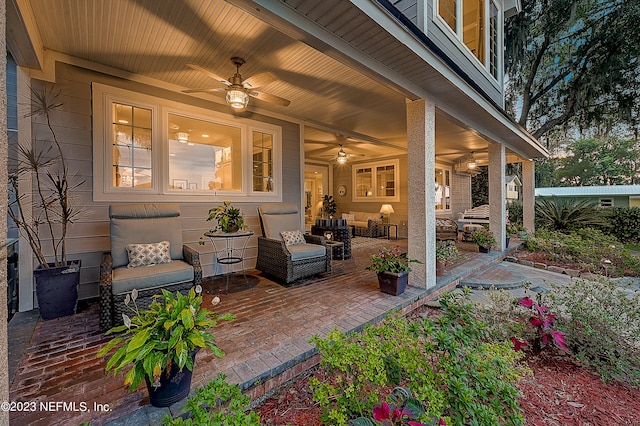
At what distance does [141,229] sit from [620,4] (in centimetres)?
1296

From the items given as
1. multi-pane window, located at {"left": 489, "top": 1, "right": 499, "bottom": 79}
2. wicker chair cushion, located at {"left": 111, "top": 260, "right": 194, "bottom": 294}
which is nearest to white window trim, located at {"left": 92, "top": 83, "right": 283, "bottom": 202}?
wicker chair cushion, located at {"left": 111, "top": 260, "right": 194, "bottom": 294}

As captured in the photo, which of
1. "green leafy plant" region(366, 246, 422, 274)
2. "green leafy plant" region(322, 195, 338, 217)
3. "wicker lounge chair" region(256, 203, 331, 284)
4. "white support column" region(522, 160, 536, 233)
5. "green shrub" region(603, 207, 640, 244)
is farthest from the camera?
"green leafy plant" region(322, 195, 338, 217)

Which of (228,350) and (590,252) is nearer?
(228,350)

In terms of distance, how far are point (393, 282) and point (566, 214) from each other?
799cm

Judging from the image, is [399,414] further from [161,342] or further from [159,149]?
[159,149]

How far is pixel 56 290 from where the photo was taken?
279 centimetres

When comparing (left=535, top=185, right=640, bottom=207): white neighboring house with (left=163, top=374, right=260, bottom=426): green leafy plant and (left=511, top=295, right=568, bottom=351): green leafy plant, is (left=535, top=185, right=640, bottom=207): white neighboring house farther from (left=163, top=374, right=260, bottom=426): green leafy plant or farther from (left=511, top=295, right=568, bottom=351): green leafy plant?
(left=163, top=374, right=260, bottom=426): green leafy plant

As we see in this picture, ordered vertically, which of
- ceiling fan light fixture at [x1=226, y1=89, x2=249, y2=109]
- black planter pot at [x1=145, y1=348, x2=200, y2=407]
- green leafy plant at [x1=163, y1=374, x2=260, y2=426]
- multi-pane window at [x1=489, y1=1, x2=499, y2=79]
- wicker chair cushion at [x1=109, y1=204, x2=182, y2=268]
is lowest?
black planter pot at [x1=145, y1=348, x2=200, y2=407]

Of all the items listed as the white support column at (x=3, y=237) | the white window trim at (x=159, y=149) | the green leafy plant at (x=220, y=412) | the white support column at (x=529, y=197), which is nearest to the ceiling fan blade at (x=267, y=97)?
the white window trim at (x=159, y=149)

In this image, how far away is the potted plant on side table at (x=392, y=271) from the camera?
3365 mm

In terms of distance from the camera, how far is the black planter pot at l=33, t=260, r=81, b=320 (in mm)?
2730

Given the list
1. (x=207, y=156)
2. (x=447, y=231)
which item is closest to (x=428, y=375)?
(x=207, y=156)

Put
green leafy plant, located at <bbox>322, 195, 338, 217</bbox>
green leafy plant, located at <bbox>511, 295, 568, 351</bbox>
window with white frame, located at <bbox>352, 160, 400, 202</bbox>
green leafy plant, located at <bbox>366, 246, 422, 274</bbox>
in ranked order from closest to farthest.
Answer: green leafy plant, located at <bbox>511, 295, 568, 351</bbox> < green leafy plant, located at <bbox>366, 246, 422, 274</bbox> < window with white frame, located at <bbox>352, 160, 400, 202</bbox> < green leafy plant, located at <bbox>322, 195, 338, 217</bbox>

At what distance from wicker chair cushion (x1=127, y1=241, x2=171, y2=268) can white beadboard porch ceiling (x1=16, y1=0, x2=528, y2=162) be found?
7.48 feet
